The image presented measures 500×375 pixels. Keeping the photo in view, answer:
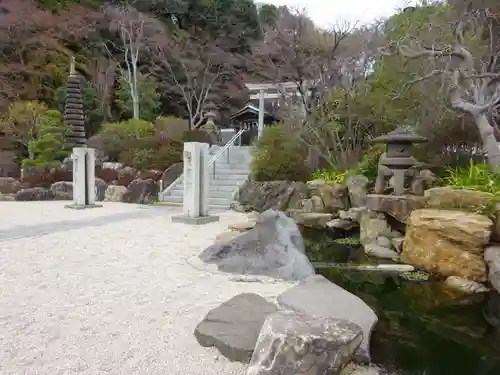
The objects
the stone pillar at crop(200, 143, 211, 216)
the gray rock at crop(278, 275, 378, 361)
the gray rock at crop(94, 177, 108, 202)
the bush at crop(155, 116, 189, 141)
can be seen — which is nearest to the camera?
the gray rock at crop(278, 275, 378, 361)

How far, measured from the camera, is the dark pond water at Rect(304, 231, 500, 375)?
3.04 metres

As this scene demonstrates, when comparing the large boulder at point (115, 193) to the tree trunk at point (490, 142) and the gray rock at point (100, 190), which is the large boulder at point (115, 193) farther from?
the tree trunk at point (490, 142)

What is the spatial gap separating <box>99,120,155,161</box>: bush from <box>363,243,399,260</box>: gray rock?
35.5 ft

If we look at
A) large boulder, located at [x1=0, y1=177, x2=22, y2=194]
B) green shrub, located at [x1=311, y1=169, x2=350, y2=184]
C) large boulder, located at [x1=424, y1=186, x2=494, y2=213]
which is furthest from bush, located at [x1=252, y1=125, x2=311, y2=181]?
large boulder, located at [x1=0, y1=177, x2=22, y2=194]

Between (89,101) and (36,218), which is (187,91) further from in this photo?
(36,218)

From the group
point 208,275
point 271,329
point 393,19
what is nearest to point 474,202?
point 208,275

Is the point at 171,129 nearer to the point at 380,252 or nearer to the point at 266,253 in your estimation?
the point at 380,252

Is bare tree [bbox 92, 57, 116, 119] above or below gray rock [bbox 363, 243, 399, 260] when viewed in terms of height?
above

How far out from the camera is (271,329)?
2244mm

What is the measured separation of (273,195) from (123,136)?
27.2ft

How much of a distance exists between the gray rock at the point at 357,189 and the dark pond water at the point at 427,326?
3.45 metres

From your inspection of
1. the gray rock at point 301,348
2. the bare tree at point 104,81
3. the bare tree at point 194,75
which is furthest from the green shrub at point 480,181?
the bare tree at point 104,81

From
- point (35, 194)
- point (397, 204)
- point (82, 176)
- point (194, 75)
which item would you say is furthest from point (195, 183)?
point (194, 75)

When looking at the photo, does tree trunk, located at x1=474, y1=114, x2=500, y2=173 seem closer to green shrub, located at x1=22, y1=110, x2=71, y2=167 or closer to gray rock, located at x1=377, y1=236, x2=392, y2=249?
gray rock, located at x1=377, y1=236, x2=392, y2=249
